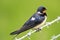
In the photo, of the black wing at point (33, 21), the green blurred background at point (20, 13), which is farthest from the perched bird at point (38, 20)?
the green blurred background at point (20, 13)

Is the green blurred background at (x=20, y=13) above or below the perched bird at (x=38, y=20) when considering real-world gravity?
above

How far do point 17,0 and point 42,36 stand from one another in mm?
1567

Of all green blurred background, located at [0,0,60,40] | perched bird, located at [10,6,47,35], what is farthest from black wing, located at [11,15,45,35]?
green blurred background, located at [0,0,60,40]

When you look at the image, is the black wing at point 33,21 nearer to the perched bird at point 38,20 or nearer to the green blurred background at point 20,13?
the perched bird at point 38,20

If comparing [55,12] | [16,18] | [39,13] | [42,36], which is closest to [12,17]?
[16,18]

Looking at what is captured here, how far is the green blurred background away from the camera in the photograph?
583cm

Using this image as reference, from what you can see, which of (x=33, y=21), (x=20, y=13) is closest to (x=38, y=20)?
(x=33, y=21)

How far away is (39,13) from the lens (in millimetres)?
4383

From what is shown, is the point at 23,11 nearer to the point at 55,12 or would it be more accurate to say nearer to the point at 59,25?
the point at 55,12

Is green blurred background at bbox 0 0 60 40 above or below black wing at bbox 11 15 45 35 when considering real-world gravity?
above

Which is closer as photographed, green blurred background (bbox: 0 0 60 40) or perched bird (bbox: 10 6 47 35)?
perched bird (bbox: 10 6 47 35)

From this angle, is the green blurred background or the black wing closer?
the black wing

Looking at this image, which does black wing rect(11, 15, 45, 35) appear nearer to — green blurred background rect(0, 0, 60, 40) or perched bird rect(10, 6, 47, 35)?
perched bird rect(10, 6, 47, 35)

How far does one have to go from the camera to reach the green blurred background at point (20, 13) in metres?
5.83
